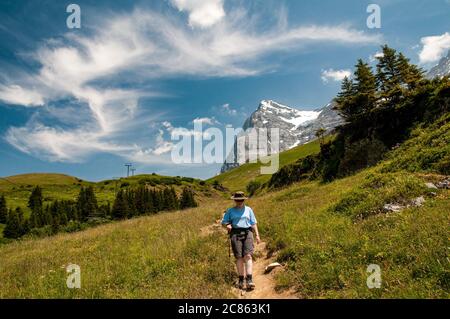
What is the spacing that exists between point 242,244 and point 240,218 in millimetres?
742

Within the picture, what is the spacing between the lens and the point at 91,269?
1048cm

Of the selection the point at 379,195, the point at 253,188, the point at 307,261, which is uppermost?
the point at 253,188

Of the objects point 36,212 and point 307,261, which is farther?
point 36,212

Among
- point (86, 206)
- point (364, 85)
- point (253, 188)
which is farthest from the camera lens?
point (86, 206)

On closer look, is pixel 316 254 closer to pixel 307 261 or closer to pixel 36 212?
pixel 307 261

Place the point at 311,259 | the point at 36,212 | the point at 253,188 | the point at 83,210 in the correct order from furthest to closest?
the point at 83,210 → the point at 253,188 → the point at 36,212 → the point at 311,259

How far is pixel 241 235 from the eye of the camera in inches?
372

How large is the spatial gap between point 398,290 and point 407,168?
13228 mm

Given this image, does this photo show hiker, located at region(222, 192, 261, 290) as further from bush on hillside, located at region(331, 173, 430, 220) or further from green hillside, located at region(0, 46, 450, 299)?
bush on hillside, located at region(331, 173, 430, 220)

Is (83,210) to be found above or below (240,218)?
below

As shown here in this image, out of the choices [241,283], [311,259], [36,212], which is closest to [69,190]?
[36,212]

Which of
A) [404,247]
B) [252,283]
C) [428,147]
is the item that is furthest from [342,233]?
[428,147]

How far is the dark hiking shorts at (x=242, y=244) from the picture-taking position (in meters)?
9.23
